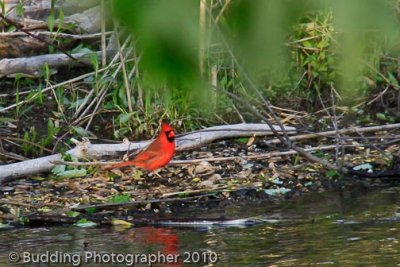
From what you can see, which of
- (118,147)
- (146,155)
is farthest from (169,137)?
(118,147)

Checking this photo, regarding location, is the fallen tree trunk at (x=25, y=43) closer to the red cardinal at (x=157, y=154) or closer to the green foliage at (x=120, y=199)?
the red cardinal at (x=157, y=154)

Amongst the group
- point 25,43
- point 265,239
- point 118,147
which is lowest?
point 265,239

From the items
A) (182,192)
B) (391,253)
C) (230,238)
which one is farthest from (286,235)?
(182,192)

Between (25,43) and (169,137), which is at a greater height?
(25,43)

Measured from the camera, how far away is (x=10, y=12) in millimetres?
8219

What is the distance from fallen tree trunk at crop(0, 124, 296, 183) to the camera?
681 cm

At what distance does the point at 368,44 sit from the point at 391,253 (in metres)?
3.81

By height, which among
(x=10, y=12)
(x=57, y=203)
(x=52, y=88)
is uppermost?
(x=10, y=12)

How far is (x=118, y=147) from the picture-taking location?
23.4 ft

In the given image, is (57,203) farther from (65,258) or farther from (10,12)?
(10,12)

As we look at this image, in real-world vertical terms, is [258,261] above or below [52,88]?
below

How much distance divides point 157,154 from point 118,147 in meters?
0.69

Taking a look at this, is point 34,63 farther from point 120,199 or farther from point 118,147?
point 120,199

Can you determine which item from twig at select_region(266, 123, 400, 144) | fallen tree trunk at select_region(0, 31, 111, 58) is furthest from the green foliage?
fallen tree trunk at select_region(0, 31, 111, 58)
